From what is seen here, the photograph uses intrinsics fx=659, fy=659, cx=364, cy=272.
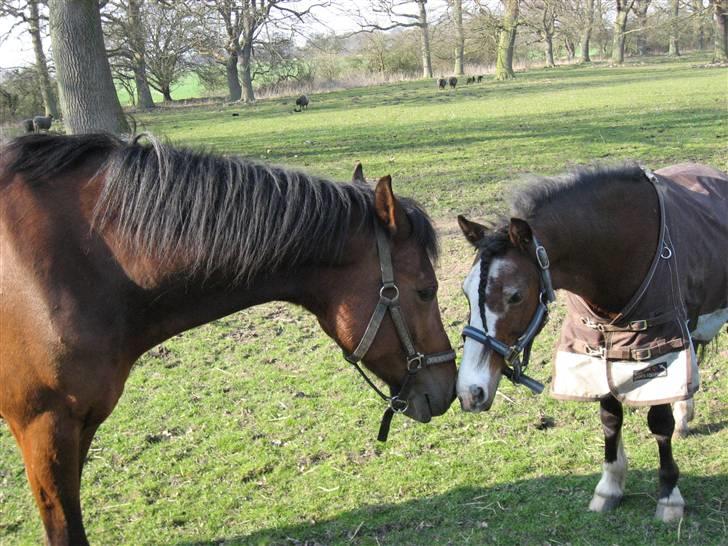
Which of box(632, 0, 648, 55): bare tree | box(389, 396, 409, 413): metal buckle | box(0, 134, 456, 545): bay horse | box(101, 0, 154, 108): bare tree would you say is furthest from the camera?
box(632, 0, 648, 55): bare tree

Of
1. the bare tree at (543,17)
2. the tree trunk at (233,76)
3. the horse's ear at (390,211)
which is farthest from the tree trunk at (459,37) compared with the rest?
the horse's ear at (390,211)

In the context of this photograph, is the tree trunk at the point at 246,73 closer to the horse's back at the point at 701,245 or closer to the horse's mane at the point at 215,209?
the horse's back at the point at 701,245

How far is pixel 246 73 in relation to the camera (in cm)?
3609

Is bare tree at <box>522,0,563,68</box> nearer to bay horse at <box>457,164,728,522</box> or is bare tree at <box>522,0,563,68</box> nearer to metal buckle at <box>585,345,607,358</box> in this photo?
bay horse at <box>457,164,728,522</box>

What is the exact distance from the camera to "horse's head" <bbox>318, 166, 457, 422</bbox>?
99.1 inches

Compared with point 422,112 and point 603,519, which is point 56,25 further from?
point 422,112

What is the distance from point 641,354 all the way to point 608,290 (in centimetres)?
32

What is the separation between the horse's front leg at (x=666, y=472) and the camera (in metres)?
3.14

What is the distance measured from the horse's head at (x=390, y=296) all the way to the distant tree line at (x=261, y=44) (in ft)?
26.6

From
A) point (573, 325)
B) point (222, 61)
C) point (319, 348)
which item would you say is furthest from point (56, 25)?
point (222, 61)

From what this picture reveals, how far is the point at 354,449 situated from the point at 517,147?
32.7 feet

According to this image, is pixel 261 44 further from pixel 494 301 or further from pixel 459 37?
pixel 494 301

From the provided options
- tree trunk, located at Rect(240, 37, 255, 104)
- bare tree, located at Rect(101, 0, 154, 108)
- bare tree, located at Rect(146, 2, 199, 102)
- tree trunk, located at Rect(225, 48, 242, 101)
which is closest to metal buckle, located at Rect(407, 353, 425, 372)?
bare tree, located at Rect(101, 0, 154, 108)

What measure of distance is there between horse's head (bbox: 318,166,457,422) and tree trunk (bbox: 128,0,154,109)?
2080 cm
